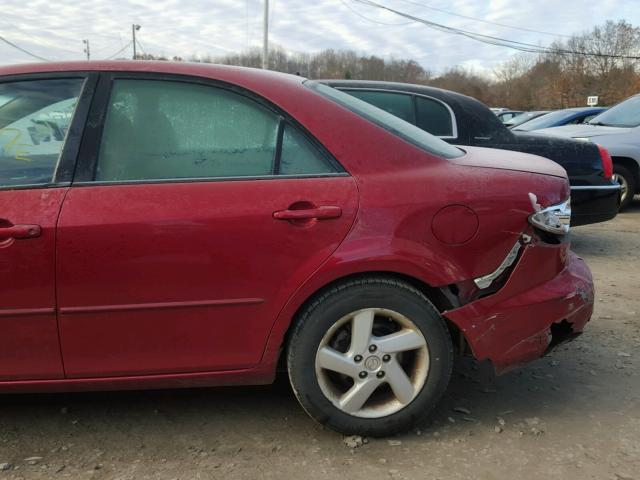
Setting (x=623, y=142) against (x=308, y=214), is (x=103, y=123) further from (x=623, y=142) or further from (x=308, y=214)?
(x=623, y=142)

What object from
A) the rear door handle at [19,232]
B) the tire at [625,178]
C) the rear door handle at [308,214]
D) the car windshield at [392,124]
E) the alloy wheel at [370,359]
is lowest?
the alloy wheel at [370,359]

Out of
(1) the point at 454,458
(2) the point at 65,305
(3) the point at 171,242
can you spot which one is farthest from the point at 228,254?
(1) the point at 454,458

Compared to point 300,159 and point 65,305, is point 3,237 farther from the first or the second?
point 300,159

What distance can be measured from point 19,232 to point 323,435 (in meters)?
1.53

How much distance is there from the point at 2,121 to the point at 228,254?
1.19 m

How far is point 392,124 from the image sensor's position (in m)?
2.77

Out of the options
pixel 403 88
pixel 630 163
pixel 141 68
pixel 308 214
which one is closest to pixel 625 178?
pixel 630 163

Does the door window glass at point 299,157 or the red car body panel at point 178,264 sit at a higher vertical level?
the door window glass at point 299,157

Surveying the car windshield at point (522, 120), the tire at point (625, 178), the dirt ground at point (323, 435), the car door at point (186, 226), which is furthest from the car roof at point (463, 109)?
the car windshield at point (522, 120)

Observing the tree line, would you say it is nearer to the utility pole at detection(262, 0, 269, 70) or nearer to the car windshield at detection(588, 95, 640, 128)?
the utility pole at detection(262, 0, 269, 70)

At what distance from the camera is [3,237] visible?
225cm

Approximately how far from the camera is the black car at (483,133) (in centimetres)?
510

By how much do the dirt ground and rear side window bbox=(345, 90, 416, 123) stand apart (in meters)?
Answer: 2.63

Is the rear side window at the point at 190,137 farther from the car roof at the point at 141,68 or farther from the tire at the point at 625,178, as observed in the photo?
the tire at the point at 625,178
